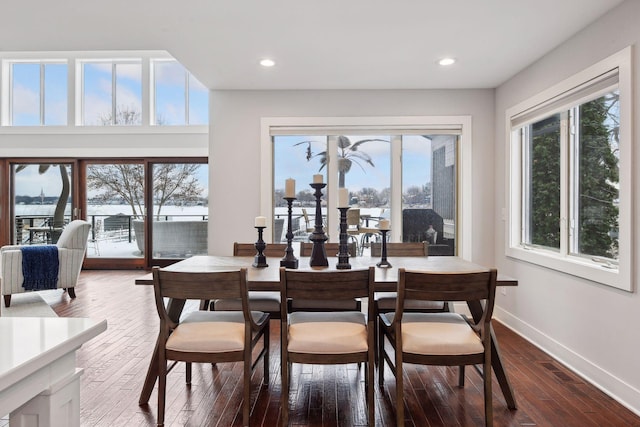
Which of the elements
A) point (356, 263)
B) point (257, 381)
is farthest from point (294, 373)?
point (356, 263)

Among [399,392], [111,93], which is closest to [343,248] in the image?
[399,392]

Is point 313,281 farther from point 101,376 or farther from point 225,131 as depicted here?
point 225,131

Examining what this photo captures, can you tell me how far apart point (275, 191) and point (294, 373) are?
2.18m

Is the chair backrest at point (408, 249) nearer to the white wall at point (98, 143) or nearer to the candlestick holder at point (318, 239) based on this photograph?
the candlestick holder at point (318, 239)

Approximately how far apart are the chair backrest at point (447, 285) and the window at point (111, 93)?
257 inches

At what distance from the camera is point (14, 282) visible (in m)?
4.61

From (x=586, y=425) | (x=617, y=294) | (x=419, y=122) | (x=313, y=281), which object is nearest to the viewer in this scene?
(x=313, y=281)

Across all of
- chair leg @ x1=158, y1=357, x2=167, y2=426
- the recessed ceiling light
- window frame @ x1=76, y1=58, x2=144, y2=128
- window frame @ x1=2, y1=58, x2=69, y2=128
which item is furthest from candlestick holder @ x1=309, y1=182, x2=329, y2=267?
window frame @ x1=2, y1=58, x2=69, y2=128

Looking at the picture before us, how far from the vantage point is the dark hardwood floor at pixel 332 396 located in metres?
2.22

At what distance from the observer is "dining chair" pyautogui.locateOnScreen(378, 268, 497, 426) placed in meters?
2.01

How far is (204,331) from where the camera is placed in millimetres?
2164

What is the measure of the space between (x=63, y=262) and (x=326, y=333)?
4178 mm

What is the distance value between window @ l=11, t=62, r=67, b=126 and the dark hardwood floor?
5535 millimetres

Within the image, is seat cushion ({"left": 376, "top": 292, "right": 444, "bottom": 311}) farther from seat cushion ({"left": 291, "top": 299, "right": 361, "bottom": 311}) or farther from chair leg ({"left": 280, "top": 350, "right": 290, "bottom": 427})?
chair leg ({"left": 280, "top": 350, "right": 290, "bottom": 427})
